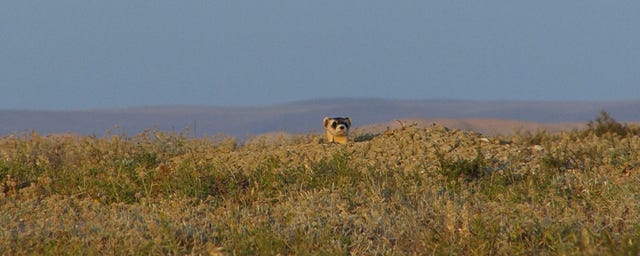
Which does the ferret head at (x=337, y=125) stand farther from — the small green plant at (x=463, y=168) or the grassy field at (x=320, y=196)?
the small green plant at (x=463, y=168)

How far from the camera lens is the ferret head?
41.0 ft

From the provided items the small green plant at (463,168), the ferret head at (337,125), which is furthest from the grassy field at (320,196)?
the ferret head at (337,125)

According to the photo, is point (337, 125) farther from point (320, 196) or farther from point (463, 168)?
point (320, 196)

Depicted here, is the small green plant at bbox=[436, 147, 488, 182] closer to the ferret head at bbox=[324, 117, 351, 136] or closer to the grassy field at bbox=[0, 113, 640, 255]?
the grassy field at bbox=[0, 113, 640, 255]

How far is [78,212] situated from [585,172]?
500 centimetres

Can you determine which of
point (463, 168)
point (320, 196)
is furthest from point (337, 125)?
point (320, 196)

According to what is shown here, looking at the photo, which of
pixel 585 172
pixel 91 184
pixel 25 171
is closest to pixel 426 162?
pixel 585 172

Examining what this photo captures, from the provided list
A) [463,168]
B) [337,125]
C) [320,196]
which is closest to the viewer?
[320,196]

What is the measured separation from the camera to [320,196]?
9133 mm

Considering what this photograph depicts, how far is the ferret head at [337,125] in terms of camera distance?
12508mm

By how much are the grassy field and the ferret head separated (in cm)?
34

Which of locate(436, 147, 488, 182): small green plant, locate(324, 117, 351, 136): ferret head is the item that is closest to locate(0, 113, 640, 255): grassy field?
locate(436, 147, 488, 182): small green plant

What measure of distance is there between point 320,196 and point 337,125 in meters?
3.46

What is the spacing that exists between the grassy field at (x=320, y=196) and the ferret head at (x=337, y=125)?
0.34 metres
